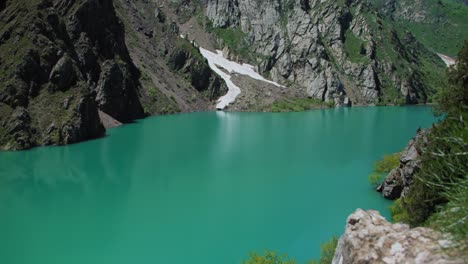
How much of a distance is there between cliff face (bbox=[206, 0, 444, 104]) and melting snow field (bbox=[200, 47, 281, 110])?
19.6 feet

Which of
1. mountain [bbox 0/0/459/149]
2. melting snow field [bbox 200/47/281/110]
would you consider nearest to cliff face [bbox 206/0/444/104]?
mountain [bbox 0/0/459/149]

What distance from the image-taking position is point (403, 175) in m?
32.9

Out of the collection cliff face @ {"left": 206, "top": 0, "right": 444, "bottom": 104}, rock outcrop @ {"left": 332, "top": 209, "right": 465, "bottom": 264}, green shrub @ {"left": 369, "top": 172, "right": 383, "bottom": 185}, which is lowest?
green shrub @ {"left": 369, "top": 172, "right": 383, "bottom": 185}

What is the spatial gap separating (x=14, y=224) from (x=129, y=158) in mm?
24470

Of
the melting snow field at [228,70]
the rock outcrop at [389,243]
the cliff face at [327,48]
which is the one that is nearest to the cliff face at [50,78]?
the melting snow field at [228,70]

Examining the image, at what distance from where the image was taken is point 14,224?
3269 centimetres

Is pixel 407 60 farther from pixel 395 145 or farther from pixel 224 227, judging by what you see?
pixel 224 227

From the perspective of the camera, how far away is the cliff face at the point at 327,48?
157 metres

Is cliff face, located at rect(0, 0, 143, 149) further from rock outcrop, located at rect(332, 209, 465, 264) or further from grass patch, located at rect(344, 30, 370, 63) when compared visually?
grass patch, located at rect(344, 30, 370, 63)

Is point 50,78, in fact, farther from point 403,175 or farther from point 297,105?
point 297,105

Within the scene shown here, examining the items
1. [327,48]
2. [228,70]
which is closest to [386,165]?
[228,70]

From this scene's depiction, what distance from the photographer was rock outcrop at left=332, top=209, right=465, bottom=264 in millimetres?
6293

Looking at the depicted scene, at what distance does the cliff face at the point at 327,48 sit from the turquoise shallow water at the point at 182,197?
286 feet

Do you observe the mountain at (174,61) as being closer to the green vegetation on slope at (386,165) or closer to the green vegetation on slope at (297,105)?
the green vegetation on slope at (297,105)
